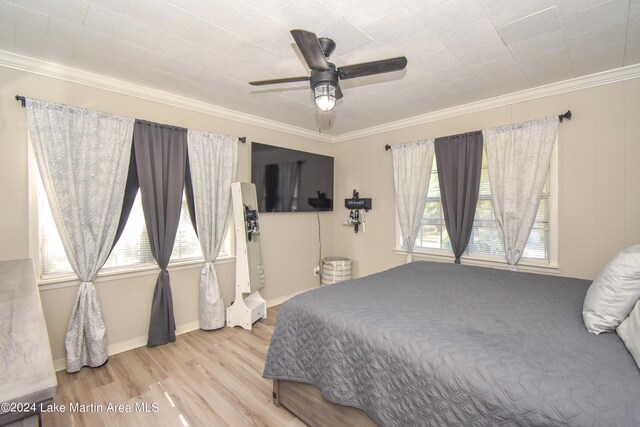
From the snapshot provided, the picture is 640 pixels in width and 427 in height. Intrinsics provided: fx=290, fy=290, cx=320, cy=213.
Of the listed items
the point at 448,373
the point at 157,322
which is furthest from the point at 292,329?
the point at 157,322

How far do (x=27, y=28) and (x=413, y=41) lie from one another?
2.60 metres

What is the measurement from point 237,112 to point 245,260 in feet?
5.87

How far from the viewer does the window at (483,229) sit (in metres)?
2.92

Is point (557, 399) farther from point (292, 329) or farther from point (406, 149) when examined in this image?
point (406, 149)

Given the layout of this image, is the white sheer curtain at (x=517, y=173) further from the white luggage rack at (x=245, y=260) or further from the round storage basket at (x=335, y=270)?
the white luggage rack at (x=245, y=260)

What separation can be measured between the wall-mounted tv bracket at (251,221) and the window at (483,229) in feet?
6.80

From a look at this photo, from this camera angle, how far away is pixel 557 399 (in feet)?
3.13

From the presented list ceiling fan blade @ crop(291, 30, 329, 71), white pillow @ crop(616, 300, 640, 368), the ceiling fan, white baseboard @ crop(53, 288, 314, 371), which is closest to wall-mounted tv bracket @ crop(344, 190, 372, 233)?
the ceiling fan

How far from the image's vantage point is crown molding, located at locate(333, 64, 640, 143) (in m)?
2.46

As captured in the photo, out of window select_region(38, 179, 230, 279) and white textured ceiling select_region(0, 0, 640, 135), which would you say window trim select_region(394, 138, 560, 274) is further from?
window select_region(38, 179, 230, 279)

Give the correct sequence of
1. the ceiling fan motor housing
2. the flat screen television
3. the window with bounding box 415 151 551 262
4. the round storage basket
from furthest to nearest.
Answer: the round storage basket
the flat screen television
the window with bounding box 415 151 551 262
the ceiling fan motor housing

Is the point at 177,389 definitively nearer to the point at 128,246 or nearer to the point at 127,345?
the point at 127,345

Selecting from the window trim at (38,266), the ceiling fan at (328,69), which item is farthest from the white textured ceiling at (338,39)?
the window trim at (38,266)

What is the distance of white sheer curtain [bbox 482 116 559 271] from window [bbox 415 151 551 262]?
0.15 meters
